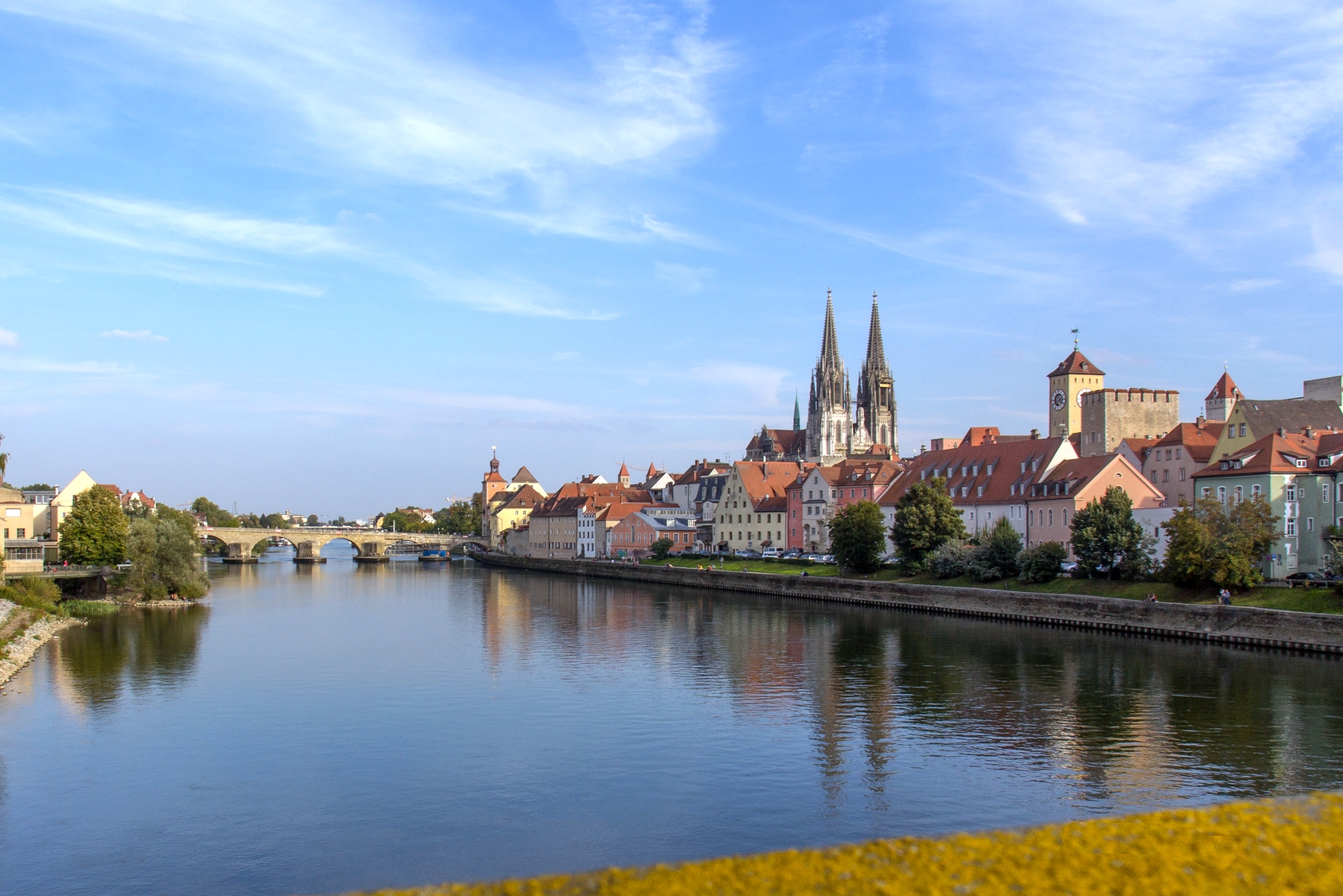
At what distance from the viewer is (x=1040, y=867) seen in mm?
10227

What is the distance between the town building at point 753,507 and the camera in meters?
93.9

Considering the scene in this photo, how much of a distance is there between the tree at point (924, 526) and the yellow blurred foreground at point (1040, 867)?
5121 cm

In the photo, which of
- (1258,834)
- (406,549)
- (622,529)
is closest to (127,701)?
(1258,834)

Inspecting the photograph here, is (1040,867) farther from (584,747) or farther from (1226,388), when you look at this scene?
(1226,388)

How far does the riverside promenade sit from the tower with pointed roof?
112 ft

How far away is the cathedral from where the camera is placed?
502ft

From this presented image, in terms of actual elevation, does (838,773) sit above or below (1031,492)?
below

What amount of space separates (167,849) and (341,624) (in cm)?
3675

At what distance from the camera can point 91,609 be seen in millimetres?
56938

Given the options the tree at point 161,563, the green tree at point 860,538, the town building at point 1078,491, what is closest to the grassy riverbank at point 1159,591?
the green tree at point 860,538

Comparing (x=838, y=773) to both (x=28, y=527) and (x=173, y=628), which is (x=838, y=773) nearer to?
(x=173, y=628)

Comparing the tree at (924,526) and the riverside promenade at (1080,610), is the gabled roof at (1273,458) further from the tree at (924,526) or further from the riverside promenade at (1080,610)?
the tree at (924,526)

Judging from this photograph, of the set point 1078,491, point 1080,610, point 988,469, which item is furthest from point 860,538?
point 1080,610

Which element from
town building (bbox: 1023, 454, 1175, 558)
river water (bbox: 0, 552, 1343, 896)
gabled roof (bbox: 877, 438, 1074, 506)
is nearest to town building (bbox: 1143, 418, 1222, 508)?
town building (bbox: 1023, 454, 1175, 558)
